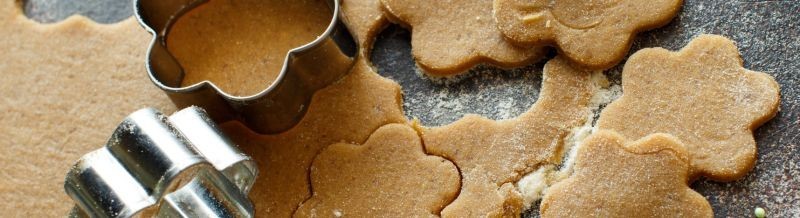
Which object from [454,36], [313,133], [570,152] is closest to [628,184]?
[570,152]

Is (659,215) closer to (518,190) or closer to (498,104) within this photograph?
(518,190)

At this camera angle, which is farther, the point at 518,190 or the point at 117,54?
the point at 117,54

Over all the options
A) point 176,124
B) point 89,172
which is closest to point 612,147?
point 176,124

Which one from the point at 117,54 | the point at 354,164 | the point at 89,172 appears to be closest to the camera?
the point at 89,172

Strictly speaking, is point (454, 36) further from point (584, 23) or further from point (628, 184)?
point (628, 184)

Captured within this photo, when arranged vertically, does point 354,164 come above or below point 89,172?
below

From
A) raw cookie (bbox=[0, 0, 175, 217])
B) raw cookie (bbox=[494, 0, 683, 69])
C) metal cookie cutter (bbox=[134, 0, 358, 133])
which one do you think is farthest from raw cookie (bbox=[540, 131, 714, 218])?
raw cookie (bbox=[0, 0, 175, 217])
